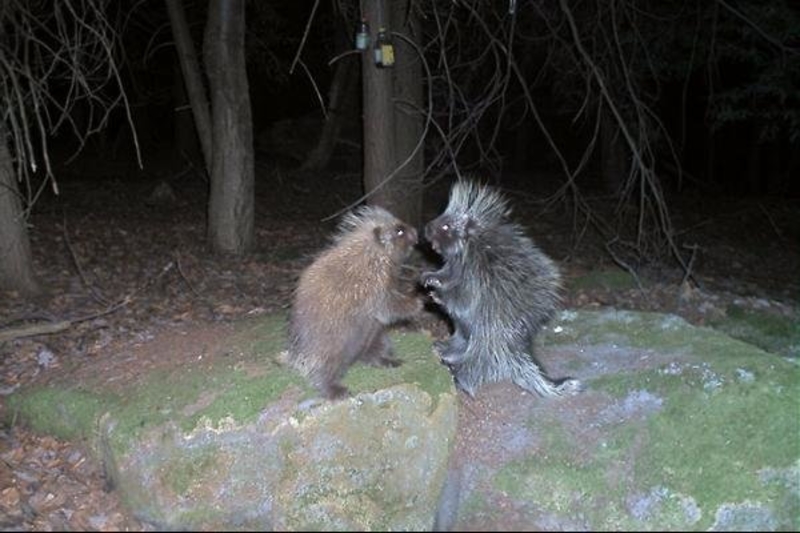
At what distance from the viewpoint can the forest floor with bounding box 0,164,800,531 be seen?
4734mm

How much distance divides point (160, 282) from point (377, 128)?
9.89 ft

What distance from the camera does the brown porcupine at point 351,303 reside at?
4.77 meters

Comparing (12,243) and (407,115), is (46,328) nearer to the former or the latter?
(12,243)

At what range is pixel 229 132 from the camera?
9.26 m

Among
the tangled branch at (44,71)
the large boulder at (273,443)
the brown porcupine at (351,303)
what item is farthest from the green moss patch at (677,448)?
the tangled branch at (44,71)

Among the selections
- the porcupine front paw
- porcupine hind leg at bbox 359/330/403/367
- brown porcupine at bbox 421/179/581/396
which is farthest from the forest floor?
the porcupine front paw

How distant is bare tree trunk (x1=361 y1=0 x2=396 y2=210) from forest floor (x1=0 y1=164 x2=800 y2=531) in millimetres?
1469

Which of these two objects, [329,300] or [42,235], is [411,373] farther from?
[42,235]

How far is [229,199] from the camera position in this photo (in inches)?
370

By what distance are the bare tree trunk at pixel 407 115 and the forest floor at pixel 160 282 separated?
131 centimetres

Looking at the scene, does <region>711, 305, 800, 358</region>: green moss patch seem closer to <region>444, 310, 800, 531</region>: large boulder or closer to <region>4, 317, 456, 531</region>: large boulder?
<region>444, 310, 800, 531</region>: large boulder

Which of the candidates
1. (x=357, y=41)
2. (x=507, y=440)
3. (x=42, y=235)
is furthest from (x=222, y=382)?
(x=42, y=235)

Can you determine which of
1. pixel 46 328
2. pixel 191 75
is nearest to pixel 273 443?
pixel 46 328

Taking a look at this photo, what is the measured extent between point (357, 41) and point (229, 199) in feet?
9.88
